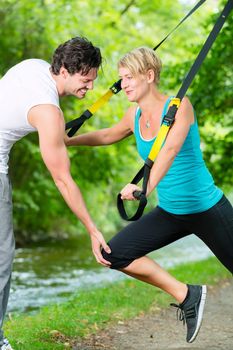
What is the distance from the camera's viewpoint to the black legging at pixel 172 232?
4789mm

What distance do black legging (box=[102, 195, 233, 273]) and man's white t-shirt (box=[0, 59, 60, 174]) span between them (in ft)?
3.68

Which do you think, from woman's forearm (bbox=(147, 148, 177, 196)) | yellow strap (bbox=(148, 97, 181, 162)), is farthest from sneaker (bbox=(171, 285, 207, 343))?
yellow strap (bbox=(148, 97, 181, 162))

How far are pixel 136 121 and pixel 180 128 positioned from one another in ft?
2.09

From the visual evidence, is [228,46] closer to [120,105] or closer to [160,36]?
[120,105]

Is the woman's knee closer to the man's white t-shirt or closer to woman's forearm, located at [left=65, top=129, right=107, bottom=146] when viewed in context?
woman's forearm, located at [left=65, top=129, right=107, bottom=146]

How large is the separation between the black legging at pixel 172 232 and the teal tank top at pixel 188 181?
7 cm

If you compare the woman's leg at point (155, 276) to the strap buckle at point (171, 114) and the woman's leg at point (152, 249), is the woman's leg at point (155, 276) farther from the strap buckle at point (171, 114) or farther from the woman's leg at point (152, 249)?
the strap buckle at point (171, 114)

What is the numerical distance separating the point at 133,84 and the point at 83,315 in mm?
3143

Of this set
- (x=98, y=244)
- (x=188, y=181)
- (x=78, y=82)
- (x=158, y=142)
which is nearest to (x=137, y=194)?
(x=158, y=142)

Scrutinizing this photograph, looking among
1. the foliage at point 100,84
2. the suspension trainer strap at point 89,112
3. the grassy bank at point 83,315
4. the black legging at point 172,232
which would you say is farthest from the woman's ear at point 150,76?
the foliage at point 100,84

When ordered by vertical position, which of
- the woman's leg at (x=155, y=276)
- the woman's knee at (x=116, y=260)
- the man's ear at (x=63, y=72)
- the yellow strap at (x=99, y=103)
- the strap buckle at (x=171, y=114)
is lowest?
the woman's leg at (x=155, y=276)

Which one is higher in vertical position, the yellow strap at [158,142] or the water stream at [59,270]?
the yellow strap at [158,142]

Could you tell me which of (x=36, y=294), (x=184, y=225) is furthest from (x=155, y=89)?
(x=36, y=294)

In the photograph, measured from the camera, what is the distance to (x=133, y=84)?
15.4ft
